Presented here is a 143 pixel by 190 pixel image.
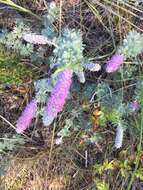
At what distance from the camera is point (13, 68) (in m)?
2.20

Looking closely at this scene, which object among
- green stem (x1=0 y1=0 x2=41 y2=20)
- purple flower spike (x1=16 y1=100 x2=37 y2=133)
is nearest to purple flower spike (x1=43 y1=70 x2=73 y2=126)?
purple flower spike (x1=16 y1=100 x2=37 y2=133)

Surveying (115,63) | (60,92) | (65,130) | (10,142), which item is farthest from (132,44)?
(10,142)

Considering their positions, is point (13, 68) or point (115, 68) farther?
point (13, 68)

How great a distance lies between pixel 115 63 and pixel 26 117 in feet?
1.56

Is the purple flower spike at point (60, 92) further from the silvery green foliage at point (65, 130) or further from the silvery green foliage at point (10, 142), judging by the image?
the silvery green foliage at point (10, 142)

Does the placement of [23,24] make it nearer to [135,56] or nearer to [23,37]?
[23,37]

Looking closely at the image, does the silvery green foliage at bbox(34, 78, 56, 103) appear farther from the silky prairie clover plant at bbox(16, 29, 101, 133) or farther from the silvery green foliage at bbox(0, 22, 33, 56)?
the silvery green foliage at bbox(0, 22, 33, 56)

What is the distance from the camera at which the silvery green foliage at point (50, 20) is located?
2.10 m

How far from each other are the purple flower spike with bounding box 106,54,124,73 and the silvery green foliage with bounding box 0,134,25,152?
0.57 meters

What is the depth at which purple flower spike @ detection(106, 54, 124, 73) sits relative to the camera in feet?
6.60

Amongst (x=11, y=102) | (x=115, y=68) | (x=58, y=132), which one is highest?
(x=115, y=68)

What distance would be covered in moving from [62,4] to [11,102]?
54cm

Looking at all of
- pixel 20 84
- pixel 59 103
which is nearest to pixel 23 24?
pixel 20 84

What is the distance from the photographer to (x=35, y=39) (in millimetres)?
2004
